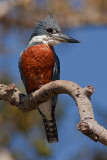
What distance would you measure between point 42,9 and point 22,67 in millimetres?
5679

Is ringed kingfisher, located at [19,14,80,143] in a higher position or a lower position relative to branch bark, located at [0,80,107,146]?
higher

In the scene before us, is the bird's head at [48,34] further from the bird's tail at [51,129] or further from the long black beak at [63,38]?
the bird's tail at [51,129]

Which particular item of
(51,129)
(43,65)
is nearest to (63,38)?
(43,65)

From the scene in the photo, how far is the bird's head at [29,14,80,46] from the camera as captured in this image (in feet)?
16.0

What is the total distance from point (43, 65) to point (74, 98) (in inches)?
62.7

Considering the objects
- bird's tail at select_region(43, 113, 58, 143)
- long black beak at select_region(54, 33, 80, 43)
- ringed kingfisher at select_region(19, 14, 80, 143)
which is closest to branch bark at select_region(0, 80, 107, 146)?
ringed kingfisher at select_region(19, 14, 80, 143)

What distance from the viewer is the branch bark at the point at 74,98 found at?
101 inches

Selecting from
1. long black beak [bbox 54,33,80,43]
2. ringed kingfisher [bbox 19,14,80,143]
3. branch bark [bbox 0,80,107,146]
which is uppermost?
long black beak [bbox 54,33,80,43]

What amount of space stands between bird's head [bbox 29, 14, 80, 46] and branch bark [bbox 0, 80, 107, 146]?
3.79ft

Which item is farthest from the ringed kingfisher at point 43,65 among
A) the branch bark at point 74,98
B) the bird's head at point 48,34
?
the branch bark at point 74,98

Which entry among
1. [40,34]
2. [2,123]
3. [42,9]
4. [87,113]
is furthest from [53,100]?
[42,9]

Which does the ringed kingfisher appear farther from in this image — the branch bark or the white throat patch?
the branch bark

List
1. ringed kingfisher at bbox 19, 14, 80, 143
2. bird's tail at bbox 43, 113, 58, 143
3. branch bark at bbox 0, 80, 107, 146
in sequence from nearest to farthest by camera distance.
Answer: branch bark at bbox 0, 80, 107, 146, ringed kingfisher at bbox 19, 14, 80, 143, bird's tail at bbox 43, 113, 58, 143

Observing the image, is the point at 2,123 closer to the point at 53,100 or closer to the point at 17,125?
the point at 17,125
